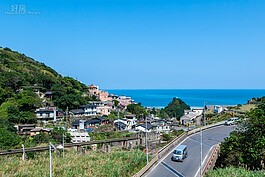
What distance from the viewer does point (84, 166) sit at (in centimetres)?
1814

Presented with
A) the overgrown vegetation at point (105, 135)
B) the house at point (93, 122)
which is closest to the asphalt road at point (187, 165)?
the overgrown vegetation at point (105, 135)

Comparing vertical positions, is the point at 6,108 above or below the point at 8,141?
above

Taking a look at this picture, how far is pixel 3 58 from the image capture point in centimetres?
7856

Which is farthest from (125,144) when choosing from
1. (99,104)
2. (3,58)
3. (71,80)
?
(3,58)

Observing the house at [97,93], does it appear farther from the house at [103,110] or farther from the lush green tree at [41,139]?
the lush green tree at [41,139]

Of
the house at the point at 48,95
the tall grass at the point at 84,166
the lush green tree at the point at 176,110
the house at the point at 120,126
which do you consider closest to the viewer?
the tall grass at the point at 84,166

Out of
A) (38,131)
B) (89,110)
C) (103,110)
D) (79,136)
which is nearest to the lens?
(38,131)

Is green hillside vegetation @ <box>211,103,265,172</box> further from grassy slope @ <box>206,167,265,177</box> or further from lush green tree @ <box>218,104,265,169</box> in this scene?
grassy slope @ <box>206,167,265,177</box>

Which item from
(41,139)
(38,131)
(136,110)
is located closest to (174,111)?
(136,110)

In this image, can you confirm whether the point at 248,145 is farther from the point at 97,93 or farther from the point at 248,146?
the point at 97,93

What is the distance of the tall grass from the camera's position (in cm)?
1662

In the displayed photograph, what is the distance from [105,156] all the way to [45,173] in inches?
215

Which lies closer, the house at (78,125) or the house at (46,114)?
the house at (78,125)

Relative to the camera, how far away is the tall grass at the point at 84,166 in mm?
16625
